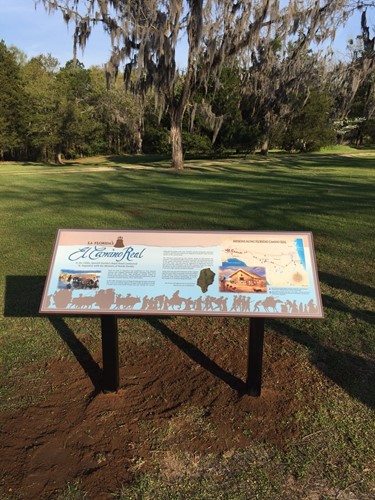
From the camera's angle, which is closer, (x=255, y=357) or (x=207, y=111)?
(x=255, y=357)

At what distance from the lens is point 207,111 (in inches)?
998

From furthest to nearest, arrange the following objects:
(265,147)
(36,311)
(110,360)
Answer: (265,147) < (36,311) < (110,360)

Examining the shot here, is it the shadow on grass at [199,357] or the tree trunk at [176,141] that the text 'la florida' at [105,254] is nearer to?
the shadow on grass at [199,357]

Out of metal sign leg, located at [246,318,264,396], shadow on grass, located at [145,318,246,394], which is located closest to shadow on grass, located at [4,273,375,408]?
shadow on grass, located at [145,318,246,394]

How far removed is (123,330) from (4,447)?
1793mm

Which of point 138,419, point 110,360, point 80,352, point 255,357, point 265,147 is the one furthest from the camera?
point 265,147

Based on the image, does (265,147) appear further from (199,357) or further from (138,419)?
(138,419)

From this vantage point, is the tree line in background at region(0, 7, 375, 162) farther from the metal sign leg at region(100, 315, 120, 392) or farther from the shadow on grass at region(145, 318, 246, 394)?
the metal sign leg at region(100, 315, 120, 392)

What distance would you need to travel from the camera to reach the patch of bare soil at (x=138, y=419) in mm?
2525

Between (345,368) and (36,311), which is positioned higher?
(345,368)

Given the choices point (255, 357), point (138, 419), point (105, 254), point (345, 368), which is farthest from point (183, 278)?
point (345, 368)

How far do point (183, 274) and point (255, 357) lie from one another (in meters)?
0.80

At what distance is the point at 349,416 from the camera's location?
2.95m

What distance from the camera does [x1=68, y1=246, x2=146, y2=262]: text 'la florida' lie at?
10.3ft
